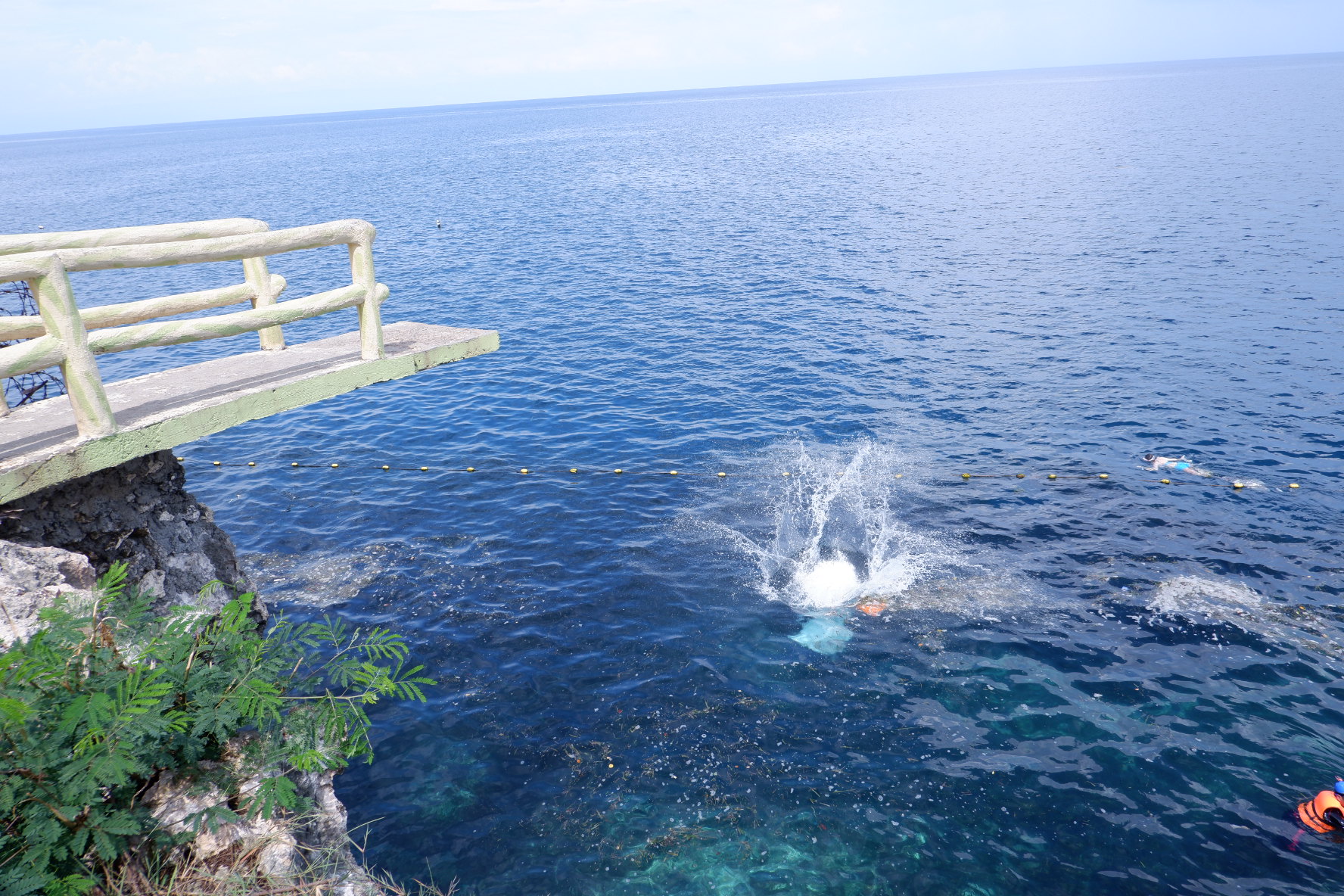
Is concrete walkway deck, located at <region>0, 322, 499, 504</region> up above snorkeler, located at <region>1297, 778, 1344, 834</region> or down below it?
above

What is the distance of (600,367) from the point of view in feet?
94.5

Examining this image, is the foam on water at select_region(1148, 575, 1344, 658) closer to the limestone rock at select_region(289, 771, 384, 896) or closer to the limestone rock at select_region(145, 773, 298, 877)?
the limestone rock at select_region(289, 771, 384, 896)

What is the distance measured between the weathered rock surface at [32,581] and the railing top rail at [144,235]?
12.0 ft

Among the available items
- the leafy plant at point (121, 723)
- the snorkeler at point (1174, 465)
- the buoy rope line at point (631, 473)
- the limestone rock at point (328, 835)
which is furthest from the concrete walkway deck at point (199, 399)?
the snorkeler at point (1174, 465)

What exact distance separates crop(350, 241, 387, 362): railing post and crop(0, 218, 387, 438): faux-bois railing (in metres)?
0.01

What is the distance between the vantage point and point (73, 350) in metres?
7.27

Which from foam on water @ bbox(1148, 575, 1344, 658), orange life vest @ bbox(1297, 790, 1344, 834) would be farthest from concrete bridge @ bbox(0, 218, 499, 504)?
foam on water @ bbox(1148, 575, 1344, 658)

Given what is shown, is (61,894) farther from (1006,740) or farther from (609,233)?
(609,233)

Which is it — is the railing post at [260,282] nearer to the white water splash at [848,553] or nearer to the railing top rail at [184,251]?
the railing top rail at [184,251]

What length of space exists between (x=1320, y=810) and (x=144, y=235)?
16543 millimetres

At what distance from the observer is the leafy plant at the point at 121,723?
5141 mm

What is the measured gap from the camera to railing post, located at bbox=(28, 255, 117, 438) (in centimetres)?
698

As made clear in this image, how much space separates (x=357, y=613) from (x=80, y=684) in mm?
9307

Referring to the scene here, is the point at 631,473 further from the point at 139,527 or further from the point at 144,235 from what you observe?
the point at 144,235
